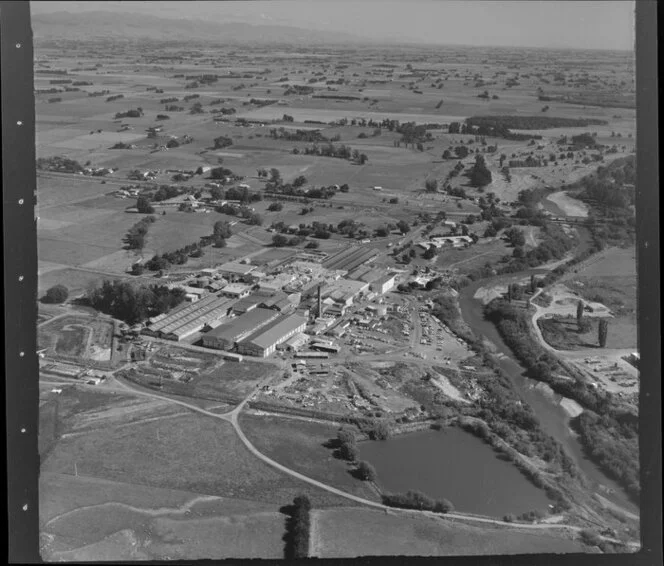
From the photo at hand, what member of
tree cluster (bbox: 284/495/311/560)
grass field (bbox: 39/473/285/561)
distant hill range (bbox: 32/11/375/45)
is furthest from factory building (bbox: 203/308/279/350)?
distant hill range (bbox: 32/11/375/45)

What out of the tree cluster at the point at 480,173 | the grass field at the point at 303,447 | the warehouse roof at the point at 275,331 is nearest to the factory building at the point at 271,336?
the warehouse roof at the point at 275,331

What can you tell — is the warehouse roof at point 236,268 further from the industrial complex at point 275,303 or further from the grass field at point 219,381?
the grass field at point 219,381

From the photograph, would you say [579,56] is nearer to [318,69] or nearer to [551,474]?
[551,474]

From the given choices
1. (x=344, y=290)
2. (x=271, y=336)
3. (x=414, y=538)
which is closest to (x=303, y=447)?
(x=414, y=538)

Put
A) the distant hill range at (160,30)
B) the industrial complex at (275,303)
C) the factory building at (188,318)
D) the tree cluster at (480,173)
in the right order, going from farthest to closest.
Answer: the tree cluster at (480,173) → the factory building at (188,318) → the industrial complex at (275,303) → the distant hill range at (160,30)

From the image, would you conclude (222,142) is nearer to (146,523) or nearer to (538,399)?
(538,399)

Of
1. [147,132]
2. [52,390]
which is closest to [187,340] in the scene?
[52,390]
